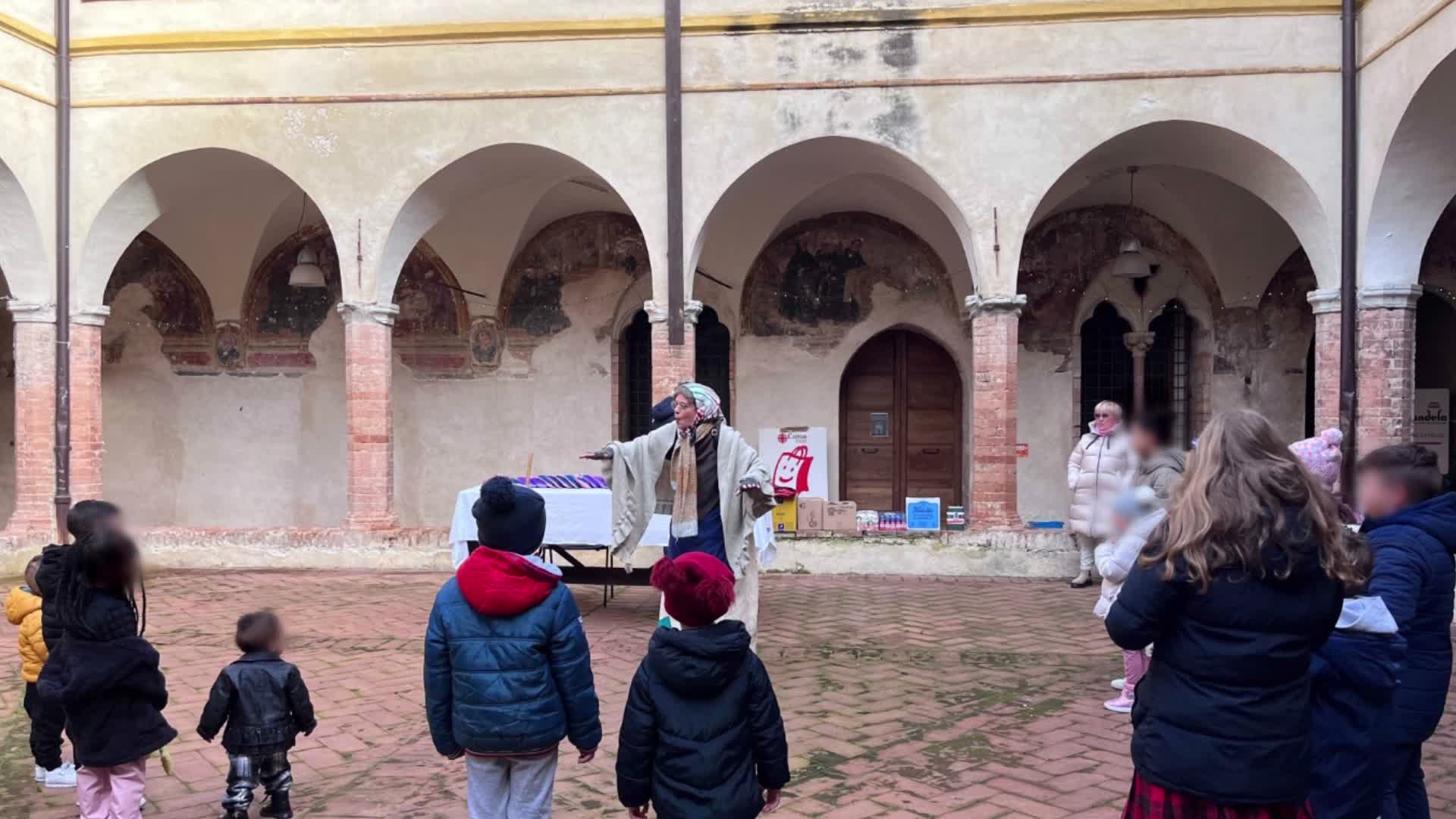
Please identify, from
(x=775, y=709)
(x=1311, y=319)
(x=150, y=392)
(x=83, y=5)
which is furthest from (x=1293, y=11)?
(x=150, y=392)

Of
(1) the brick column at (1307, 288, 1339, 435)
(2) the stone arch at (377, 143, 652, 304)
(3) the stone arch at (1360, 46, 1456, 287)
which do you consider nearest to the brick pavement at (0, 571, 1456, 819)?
(1) the brick column at (1307, 288, 1339, 435)

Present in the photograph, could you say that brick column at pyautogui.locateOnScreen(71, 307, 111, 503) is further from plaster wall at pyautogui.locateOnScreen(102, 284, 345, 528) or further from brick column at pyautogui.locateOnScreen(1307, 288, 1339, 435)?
brick column at pyautogui.locateOnScreen(1307, 288, 1339, 435)

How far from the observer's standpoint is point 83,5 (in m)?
10.7

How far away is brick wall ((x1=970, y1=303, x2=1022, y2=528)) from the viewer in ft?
32.7

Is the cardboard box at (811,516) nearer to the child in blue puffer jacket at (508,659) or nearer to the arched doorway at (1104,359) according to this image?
the arched doorway at (1104,359)

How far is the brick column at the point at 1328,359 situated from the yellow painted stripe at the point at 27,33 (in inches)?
492

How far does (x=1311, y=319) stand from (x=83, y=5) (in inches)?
558

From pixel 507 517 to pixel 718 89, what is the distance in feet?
25.9

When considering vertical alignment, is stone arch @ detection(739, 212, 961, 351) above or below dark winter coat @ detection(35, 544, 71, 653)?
above

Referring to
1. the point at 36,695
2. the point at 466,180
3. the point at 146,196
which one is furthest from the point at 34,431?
the point at 36,695

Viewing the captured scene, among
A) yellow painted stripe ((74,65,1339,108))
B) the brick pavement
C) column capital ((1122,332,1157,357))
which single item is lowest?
the brick pavement

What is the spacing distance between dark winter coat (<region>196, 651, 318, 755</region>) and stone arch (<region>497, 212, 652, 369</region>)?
32.8 ft

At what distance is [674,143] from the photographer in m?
10.0

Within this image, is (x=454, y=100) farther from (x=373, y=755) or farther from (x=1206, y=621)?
(x=1206, y=621)
